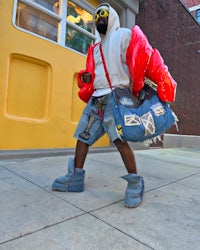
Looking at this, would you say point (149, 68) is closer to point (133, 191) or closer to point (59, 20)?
point (133, 191)

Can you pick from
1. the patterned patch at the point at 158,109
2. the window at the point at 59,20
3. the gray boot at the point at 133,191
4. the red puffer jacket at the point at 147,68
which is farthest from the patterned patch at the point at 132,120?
the window at the point at 59,20

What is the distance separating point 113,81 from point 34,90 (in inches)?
87.0

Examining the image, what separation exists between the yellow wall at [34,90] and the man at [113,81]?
1742 mm

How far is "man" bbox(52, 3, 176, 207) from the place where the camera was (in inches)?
64.4

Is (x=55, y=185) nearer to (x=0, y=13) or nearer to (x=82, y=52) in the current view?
(x=0, y=13)

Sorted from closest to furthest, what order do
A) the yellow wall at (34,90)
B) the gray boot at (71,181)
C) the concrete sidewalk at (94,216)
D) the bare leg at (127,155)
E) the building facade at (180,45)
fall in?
1. the concrete sidewalk at (94,216)
2. the bare leg at (127,155)
3. the gray boot at (71,181)
4. the yellow wall at (34,90)
5. the building facade at (180,45)

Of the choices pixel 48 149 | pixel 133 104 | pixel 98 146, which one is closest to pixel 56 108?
pixel 48 149

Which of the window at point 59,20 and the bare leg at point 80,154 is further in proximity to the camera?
the window at point 59,20

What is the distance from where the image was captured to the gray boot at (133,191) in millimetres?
1657

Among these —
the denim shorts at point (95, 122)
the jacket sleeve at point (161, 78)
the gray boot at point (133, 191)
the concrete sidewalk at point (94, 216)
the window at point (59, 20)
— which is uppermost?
the window at point (59, 20)

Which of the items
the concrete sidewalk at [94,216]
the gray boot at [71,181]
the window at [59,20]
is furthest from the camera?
the window at [59,20]

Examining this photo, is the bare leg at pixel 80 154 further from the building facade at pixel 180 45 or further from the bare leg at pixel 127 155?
the building facade at pixel 180 45

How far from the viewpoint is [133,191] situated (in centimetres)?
170

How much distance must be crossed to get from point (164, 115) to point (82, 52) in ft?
10.8
